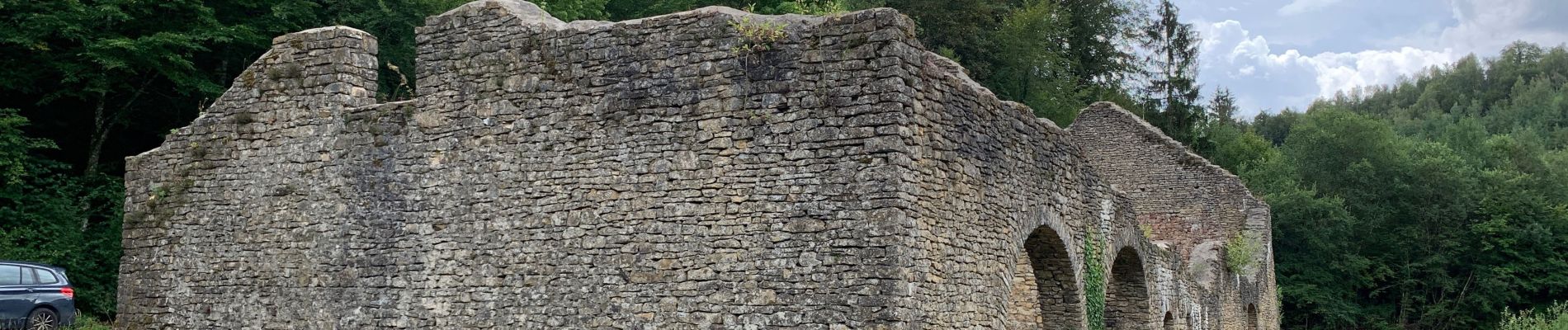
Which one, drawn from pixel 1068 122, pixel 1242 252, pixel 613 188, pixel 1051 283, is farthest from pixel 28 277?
pixel 1068 122

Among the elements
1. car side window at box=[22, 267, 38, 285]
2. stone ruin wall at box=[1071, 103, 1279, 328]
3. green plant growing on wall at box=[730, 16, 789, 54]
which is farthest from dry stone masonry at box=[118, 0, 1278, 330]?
stone ruin wall at box=[1071, 103, 1279, 328]

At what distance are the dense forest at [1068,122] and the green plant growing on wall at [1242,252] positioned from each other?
23.2 ft

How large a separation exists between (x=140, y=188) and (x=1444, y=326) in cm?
3510

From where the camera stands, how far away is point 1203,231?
23.2 meters

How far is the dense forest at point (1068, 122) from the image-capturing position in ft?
58.2

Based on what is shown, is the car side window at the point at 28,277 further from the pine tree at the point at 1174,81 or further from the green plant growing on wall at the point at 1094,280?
the pine tree at the point at 1174,81

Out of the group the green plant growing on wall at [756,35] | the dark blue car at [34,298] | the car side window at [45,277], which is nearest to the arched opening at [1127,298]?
the green plant growing on wall at [756,35]

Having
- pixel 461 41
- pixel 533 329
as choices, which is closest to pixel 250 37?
pixel 461 41

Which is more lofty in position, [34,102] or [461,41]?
[34,102]

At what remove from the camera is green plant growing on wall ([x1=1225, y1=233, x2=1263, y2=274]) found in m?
21.8

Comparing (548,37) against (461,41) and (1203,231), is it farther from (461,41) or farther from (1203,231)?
(1203,231)

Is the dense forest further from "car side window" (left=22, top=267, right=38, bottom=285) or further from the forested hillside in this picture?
"car side window" (left=22, top=267, right=38, bottom=285)

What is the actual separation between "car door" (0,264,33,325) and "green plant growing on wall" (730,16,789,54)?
8.25 meters

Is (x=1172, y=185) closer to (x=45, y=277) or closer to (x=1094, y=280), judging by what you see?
(x=1094, y=280)
